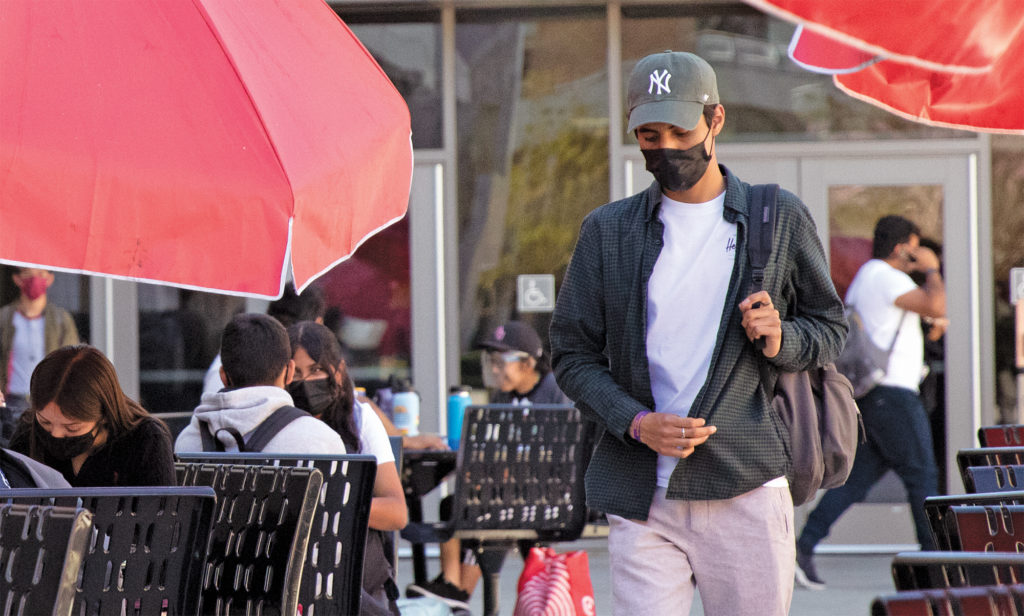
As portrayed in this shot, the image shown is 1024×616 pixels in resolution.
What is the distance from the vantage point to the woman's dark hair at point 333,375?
5.00 m

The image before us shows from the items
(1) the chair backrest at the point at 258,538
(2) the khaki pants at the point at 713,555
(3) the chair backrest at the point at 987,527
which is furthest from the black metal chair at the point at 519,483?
(3) the chair backrest at the point at 987,527

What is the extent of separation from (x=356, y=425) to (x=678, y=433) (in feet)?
6.75

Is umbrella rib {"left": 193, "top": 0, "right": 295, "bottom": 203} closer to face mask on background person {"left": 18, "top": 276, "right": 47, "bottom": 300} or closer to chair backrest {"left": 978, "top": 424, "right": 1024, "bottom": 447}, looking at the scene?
chair backrest {"left": 978, "top": 424, "right": 1024, "bottom": 447}

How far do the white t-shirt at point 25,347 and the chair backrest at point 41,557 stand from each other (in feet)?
24.2

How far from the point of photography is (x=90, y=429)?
427cm

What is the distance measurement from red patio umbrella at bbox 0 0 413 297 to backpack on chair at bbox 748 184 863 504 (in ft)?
3.44

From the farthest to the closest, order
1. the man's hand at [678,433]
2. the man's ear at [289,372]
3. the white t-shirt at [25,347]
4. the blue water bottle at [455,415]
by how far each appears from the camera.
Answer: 1. the white t-shirt at [25,347]
2. the blue water bottle at [455,415]
3. the man's ear at [289,372]
4. the man's hand at [678,433]

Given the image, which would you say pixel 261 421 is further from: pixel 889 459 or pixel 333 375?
pixel 889 459

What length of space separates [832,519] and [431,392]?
299cm

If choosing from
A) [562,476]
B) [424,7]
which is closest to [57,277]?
[424,7]

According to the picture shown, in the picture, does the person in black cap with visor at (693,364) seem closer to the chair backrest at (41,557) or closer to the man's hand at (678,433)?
the man's hand at (678,433)

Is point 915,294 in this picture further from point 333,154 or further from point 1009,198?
point 333,154

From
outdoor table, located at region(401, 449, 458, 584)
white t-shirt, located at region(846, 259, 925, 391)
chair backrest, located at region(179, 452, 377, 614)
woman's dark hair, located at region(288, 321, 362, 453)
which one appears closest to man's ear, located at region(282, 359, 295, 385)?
woman's dark hair, located at region(288, 321, 362, 453)

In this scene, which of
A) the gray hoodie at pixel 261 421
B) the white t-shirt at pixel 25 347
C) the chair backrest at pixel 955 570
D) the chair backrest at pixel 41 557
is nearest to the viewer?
the chair backrest at pixel 955 570
